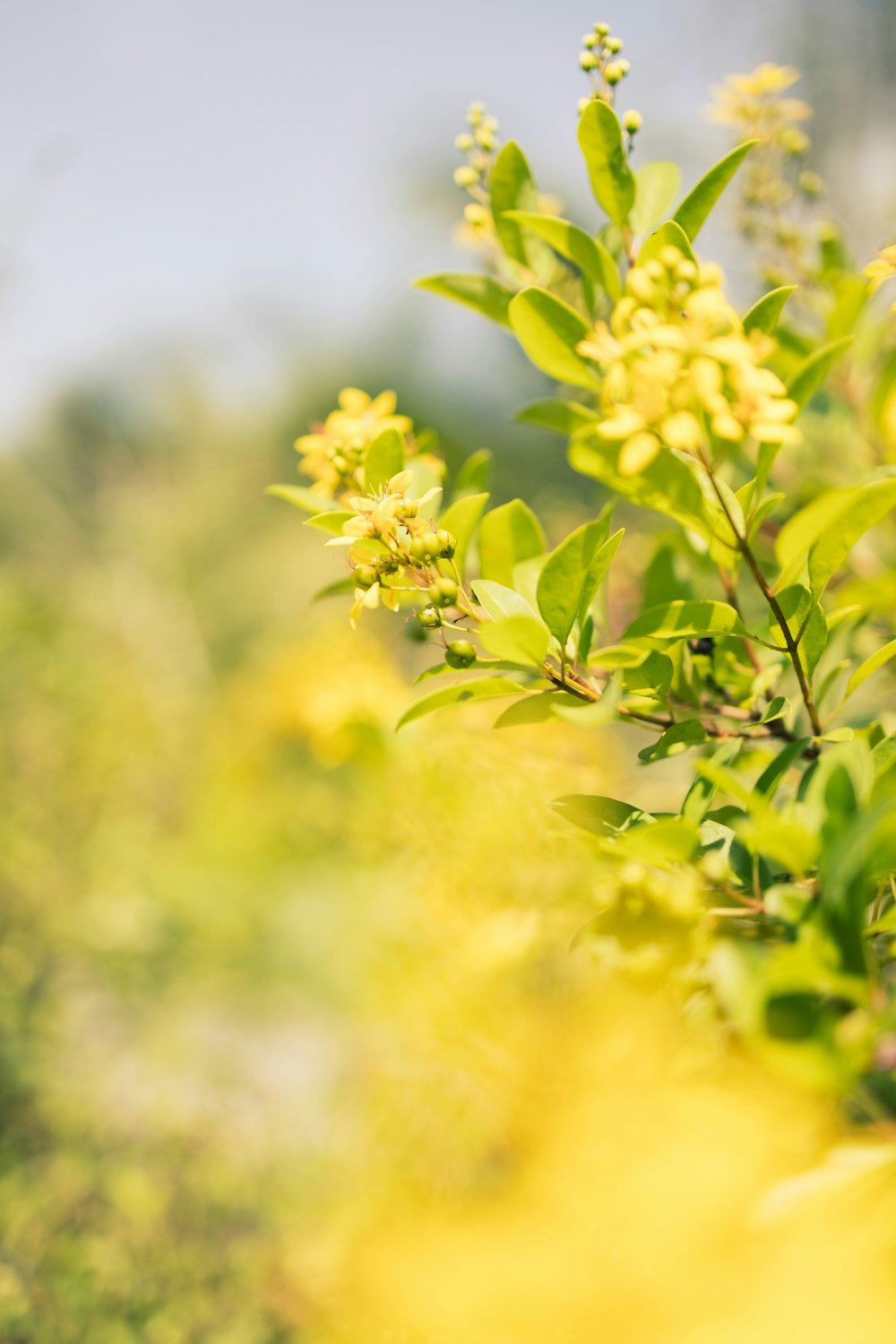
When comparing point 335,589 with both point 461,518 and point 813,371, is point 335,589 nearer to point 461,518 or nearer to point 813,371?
point 461,518

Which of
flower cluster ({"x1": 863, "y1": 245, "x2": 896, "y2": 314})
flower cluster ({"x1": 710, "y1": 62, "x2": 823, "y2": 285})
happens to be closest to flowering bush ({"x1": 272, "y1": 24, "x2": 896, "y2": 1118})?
flower cluster ({"x1": 863, "y1": 245, "x2": 896, "y2": 314})

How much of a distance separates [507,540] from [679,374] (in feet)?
0.51

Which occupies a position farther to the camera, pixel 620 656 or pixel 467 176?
pixel 467 176

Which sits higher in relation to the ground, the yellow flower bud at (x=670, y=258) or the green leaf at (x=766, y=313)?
the yellow flower bud at (x=670, y=258)

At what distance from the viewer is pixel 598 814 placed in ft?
1.31

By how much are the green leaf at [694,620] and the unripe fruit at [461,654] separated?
0.27 ft

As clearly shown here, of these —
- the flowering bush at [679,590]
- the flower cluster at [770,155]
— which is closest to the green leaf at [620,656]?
the flowering bush at [679,590]

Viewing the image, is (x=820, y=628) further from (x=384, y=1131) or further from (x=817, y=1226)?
(x=384, y=1131)

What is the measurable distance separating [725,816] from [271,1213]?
1542mm

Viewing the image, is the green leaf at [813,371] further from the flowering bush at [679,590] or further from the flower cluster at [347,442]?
the flower cluster at [347,442]

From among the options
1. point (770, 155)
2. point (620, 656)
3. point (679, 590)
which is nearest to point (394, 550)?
point (620, 656)

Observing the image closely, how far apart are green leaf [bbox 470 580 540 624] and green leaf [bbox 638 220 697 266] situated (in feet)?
0.53

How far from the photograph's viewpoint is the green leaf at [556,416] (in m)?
0.48

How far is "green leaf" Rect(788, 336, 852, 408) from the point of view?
0.34m
